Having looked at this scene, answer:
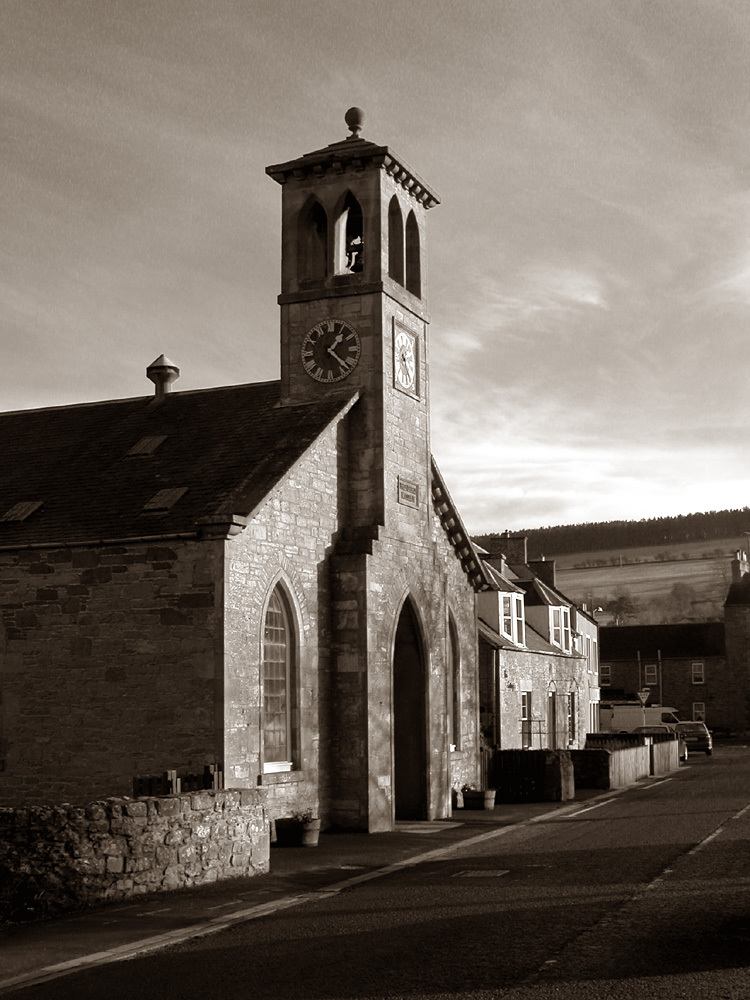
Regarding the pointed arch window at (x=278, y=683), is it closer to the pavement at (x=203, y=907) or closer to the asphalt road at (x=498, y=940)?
the pavement at (x=203, y=907)

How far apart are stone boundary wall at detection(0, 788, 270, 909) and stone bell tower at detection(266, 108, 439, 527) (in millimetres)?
9264

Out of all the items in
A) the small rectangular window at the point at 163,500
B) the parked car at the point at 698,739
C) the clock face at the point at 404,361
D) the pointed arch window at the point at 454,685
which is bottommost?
the parked car at the point at 698,739

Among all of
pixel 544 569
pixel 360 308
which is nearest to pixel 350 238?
pixel 360 308

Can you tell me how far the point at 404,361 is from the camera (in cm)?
2438

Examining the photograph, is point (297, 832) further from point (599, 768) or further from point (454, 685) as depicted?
point (599, 768)

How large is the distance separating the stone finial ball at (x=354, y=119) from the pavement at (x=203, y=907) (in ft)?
45.9

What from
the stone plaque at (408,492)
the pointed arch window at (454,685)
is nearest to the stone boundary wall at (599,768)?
the pointed arch window at (454,685)

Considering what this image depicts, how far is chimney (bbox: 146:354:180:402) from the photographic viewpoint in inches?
1055

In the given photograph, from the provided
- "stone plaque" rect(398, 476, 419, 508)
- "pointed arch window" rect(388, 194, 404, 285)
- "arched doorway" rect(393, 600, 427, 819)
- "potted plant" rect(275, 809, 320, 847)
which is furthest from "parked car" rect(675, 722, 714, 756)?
"potted plant" rect(275, 809, 320, 847)

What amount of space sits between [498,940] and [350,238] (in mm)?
17088

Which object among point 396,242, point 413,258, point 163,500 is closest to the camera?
point 163,500

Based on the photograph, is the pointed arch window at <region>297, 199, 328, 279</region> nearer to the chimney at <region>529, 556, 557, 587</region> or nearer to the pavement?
the pavement

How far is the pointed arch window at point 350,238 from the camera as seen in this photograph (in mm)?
24219

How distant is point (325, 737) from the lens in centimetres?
2216
